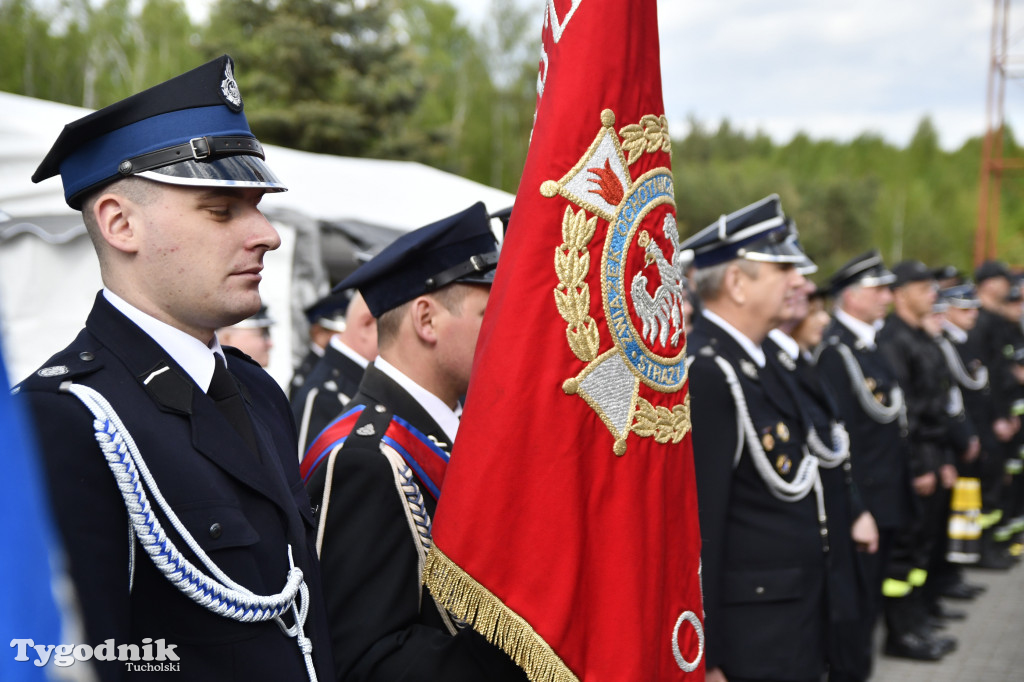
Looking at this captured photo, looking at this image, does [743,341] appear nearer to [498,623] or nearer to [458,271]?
[458,271]

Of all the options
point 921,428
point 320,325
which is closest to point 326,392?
point 320,325

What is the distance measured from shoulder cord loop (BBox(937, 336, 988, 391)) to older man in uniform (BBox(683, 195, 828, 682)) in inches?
212

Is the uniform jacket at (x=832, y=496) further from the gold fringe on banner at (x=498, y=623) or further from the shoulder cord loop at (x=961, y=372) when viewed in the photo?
the shoulder cord loop at (x=961, y=372)

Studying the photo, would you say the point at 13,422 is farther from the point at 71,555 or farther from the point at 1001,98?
Answer: the point at 1001,98

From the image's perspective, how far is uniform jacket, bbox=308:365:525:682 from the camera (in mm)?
1932

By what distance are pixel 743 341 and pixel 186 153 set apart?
2346mm

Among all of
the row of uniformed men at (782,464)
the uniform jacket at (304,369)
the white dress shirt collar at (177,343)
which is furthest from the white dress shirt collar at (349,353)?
the white dress shirt collar at (177,343)

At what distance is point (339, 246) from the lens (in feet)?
26.7

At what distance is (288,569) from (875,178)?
5169 centimetres

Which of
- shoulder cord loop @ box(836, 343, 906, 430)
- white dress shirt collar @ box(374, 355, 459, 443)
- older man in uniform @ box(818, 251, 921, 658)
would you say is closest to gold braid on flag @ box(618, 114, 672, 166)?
white dress shirt collar @ box(374, 355, 459, 443)

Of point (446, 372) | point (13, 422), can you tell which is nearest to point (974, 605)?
point (446, 372)

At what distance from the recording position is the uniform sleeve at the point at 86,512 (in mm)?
1344

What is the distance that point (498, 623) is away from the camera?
1.80m

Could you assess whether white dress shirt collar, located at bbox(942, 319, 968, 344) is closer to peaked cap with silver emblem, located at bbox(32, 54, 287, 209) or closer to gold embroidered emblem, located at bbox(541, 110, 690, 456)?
gold embroidered emblem, located at bbox(541, 110, 690, 456)
